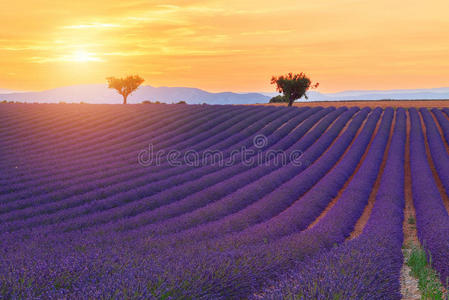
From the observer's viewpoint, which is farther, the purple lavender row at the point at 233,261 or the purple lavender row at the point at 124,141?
the purple lavender row at the point at 124,141

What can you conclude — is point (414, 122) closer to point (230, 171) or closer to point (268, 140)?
point (268, 140)

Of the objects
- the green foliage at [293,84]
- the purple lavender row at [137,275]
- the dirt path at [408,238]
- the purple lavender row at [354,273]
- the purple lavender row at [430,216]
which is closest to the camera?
the purple lavender row at [137,275]

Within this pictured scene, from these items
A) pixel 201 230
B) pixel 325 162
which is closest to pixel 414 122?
pixel 325 162

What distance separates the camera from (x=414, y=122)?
2947 cm

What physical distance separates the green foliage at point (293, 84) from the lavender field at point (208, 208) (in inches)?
823

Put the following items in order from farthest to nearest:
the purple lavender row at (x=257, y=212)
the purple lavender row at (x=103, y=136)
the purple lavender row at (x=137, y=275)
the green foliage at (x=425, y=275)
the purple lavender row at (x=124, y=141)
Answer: the purple lavender row at (x=103, y=136) → the purple lavender row at (x=124, y=141) → the purple lavender row at (x=257, y=212) → the green foliage at (x=425, y=275) → the purple lavender row at (x=137, y=275)

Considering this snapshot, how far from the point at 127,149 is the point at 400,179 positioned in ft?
40.3

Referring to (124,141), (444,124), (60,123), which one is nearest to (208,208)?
(124,141)

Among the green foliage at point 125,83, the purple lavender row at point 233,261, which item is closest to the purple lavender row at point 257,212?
the purple lavender row at point 233,261

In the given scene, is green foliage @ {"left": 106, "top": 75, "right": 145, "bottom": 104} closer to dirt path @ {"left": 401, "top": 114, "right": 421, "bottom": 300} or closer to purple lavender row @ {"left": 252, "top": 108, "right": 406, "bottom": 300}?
dirt path @ {"left": 401, "top": 114, "right": 421, "bottom": 300}

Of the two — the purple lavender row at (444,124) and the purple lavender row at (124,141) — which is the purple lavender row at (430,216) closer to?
the purple lavender row at (444,124)

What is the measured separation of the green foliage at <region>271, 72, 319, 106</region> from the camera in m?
48.9

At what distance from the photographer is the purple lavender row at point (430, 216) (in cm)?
649

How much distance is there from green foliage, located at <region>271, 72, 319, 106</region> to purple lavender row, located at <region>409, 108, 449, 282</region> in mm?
30238
